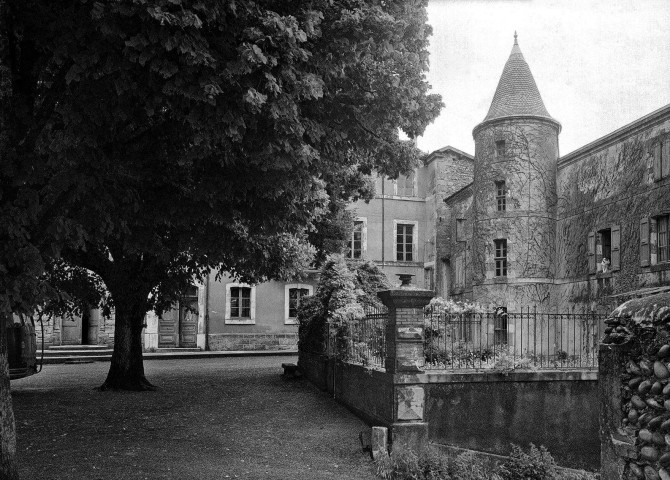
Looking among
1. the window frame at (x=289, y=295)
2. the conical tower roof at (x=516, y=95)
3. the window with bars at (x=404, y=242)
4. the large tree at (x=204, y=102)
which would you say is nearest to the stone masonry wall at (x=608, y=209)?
the conical tower roof at (x=516, y=95)

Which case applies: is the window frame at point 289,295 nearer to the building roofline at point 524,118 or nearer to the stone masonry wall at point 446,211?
the stone masonry wall at point 446,211

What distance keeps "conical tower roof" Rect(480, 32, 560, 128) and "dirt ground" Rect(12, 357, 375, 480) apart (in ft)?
45.9

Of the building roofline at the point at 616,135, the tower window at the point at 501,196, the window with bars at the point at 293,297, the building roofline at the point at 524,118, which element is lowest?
the window with bars at the point at 293,297

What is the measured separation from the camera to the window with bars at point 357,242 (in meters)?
33.3

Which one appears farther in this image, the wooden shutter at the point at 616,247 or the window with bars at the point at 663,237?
the wooden shutter at the point at 616,247

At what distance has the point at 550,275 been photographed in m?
24.0

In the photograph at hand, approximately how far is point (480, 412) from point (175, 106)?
6.71 m

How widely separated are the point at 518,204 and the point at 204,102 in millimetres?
19834

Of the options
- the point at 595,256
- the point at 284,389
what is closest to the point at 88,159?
the point at 284,389

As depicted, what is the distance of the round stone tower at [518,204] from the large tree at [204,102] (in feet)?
51.2

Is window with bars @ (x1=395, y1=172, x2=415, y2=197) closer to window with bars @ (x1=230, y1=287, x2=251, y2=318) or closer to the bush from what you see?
window with bars @ (x1=230, y1=287, x2=251, y2=318)

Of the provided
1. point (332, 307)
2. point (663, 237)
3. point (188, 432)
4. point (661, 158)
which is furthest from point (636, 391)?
point (661, 158)

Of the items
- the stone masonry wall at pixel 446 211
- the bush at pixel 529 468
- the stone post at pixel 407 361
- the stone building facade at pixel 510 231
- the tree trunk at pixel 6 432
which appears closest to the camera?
the tree trunk at pixel 6 432

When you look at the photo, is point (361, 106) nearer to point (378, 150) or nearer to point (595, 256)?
point (378, 150)
